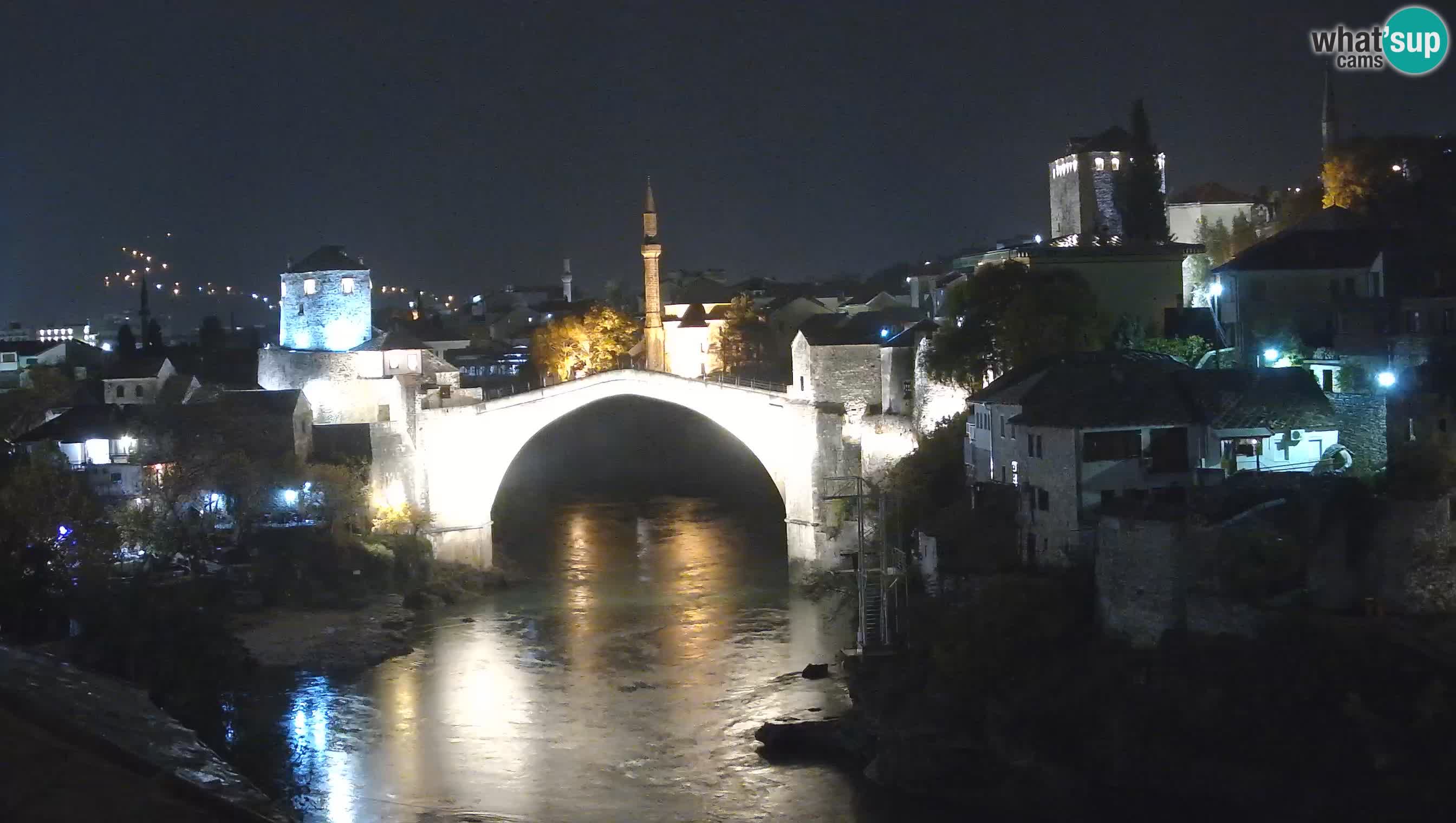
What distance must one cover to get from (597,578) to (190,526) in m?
5.99

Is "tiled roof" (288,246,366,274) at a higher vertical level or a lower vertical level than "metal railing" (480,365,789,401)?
higher

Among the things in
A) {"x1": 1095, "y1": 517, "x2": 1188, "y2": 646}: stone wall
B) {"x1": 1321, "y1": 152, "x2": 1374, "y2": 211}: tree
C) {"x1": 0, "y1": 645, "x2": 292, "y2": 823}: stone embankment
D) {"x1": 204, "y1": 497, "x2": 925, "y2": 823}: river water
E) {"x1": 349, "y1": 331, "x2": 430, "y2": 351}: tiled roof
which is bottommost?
{"x1": 204, "y1": 497, "x2": 925, "y2": 823}: river water

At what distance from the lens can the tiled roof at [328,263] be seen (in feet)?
90.8

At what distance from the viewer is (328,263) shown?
2784 cm

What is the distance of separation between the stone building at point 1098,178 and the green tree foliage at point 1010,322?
4275mm

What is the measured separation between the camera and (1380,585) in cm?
1399

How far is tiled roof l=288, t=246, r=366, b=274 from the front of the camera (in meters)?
27.7

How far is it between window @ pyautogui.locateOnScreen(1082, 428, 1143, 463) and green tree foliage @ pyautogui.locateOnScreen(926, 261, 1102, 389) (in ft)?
12.7

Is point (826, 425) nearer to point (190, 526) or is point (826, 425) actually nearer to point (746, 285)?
point (190, 526)

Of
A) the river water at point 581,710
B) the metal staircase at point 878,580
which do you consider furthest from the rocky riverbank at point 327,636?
the metal staircase at point 878,580

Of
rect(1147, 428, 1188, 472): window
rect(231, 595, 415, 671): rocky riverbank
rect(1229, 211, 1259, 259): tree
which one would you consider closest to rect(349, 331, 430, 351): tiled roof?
rect(231, 595, 415, 671): rocky riverbank

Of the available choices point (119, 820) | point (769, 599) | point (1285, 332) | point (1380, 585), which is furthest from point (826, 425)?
point (119, 820)

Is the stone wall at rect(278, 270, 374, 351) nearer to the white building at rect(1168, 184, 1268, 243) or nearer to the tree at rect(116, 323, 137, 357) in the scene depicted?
the tree at rect(116, 323, 137, 357)

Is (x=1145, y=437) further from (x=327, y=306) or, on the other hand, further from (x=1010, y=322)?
(x=327, y=306)
